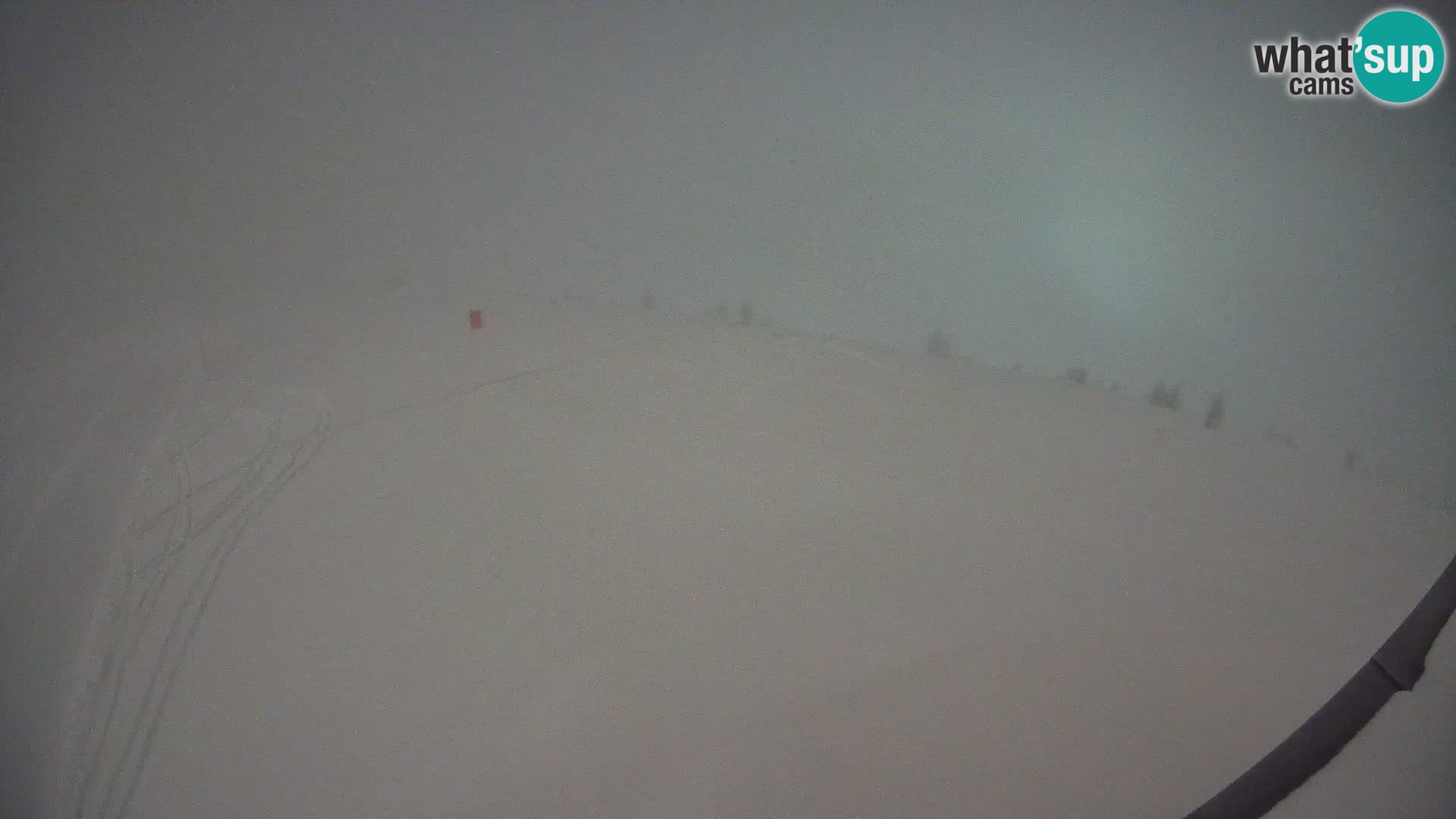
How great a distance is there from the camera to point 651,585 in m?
1.53

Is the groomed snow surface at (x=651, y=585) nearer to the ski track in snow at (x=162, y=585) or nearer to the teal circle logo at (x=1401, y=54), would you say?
the ski track in snow at (x=162, y=585)

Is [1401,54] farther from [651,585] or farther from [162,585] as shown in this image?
[162,585]

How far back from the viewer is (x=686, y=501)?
65.8 inches

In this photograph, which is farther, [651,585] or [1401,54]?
[651,585]

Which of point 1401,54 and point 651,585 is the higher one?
point 1401,54

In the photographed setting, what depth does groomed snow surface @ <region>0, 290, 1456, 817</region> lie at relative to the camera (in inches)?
46.1

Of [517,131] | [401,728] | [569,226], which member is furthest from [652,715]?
[517,131]

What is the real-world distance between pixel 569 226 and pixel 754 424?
849 mm

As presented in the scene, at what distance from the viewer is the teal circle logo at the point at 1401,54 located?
1.24 meters

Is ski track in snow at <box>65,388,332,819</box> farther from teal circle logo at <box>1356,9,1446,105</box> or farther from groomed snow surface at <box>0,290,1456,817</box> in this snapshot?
teal circle logo at <box>1356,9,1446,105</box>

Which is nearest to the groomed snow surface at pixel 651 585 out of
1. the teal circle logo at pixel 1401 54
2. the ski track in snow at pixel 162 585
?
the ski track in snow at pixel 162 585

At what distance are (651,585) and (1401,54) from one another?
2043 mm

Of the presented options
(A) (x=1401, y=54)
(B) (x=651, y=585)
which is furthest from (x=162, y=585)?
(A) (x=1401, y=54)

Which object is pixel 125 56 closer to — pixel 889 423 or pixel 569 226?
pixel 569 226
